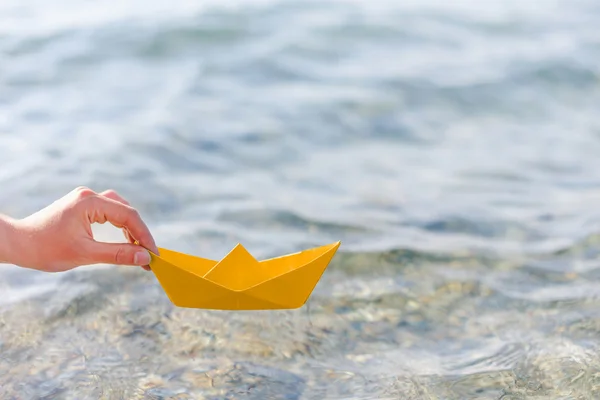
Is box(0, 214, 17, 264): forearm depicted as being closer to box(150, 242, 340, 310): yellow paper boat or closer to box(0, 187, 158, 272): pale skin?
box(0, 187, 158, 272): pale skin

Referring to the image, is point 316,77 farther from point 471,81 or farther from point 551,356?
point 551,356

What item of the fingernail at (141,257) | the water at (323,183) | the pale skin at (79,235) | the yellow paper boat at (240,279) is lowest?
the water at (323,183)

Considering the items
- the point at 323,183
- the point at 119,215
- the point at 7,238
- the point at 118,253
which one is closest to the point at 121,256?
the point at 118,253

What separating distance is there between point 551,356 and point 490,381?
325 mm

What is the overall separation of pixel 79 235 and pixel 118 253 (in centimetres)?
13

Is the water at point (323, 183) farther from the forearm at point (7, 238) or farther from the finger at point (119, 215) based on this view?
the finger at point (119, 215)

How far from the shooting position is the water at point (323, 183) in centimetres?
289

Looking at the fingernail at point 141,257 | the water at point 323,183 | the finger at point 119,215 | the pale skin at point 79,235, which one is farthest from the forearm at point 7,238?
the water at point 323,183

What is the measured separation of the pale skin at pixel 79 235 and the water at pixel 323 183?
27.2 inches

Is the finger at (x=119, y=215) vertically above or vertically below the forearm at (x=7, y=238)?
above

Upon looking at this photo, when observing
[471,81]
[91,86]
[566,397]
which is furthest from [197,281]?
[471,81]

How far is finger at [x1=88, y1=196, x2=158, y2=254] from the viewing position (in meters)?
2.20

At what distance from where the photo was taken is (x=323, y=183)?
4773 millimetres

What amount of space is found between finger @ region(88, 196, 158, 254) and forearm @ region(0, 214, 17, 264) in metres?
0.26
